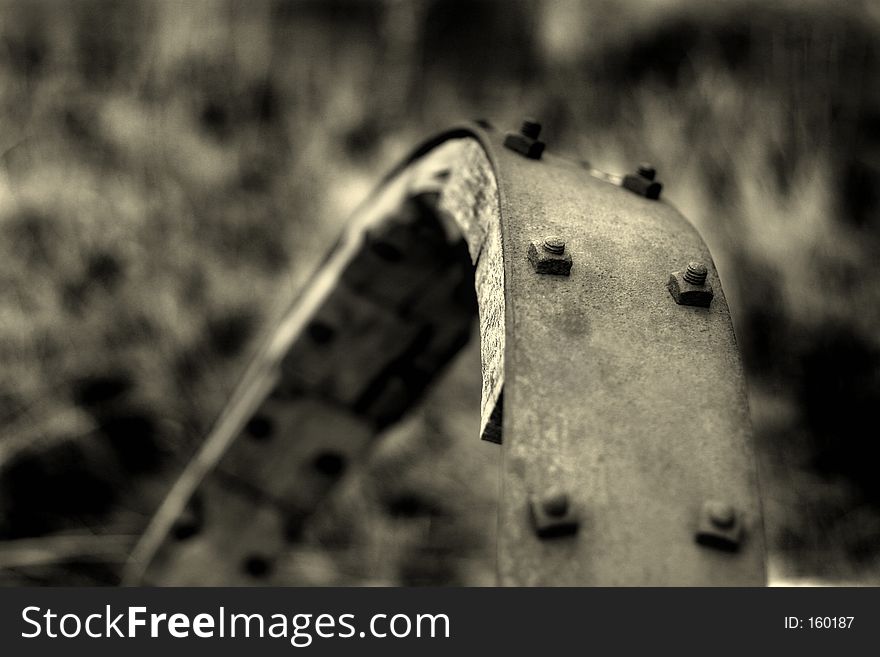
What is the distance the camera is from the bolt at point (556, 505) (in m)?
0.86

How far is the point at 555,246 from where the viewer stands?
109cm

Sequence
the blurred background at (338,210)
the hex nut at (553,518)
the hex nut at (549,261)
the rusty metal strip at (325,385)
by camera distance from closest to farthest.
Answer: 1. the hex nut at (553,518)
2. the hex nut at (549,261)
3. the rusty metal strip at (325,385)
4. the blurred background at (338,210)

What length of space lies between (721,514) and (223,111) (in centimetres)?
376

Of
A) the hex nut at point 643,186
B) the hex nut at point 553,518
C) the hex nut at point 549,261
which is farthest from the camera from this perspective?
the hex nut at point 643,186

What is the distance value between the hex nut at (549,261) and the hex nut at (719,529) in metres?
0.36

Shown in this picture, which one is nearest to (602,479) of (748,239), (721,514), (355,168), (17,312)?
(721,514)

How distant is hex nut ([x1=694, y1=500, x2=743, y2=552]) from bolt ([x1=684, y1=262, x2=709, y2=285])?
0.34m

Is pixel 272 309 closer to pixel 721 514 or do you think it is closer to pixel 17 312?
pixel 17 312

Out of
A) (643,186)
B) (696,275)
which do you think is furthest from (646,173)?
(696,275)

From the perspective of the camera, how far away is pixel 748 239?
3.44 meters

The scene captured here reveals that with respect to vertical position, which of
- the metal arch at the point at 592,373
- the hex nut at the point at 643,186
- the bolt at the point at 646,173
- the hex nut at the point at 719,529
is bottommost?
the hex nut at the point at 719,529

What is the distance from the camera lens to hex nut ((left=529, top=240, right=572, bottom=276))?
3.59 ft

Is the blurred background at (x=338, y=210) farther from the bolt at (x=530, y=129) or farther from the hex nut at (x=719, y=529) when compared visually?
the hex nut at (x=719, y=529)

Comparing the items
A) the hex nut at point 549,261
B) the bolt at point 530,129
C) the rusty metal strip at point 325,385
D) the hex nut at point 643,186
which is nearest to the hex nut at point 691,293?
the hex nut at point 549,261
